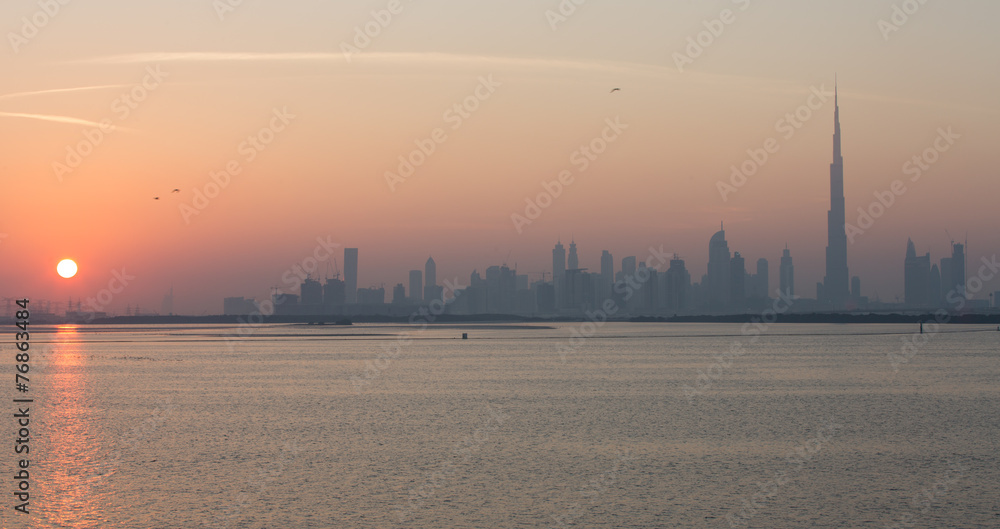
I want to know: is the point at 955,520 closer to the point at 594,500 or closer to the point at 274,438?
the point at 594,500

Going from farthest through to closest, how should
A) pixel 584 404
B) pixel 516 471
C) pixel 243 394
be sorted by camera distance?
pixel 243 394 → pixel 584 404 → pixel 516 471

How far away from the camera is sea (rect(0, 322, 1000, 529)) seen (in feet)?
80.3

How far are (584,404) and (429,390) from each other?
42.2 feet

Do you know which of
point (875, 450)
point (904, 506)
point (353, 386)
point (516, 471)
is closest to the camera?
point (904, 506)

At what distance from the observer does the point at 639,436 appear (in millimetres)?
37812

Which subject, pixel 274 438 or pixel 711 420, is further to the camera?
pixel 711 420

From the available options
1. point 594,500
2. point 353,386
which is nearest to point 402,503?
point 594,500

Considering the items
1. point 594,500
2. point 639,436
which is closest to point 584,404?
point 639,436

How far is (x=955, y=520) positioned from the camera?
2342cm

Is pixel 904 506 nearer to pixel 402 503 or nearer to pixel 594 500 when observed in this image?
pixel 594 500

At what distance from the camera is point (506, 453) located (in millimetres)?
33656

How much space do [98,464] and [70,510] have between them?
24.0ft

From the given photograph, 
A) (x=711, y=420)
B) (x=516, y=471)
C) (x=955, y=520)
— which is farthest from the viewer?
(x=711, y=420)

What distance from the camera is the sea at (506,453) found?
963 inches
